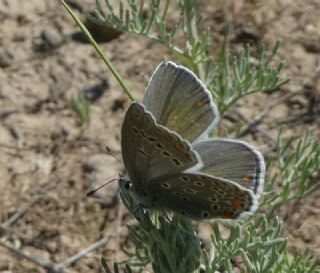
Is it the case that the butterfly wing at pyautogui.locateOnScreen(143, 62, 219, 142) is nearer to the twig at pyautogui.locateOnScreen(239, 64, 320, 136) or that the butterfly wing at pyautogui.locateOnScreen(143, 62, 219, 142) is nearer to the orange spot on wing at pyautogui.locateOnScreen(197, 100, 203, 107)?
the orange spot on wing at pyautogui.locateOnScreen(197, 100, 203, 107)

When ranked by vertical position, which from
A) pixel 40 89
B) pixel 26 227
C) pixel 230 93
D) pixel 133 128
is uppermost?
pixel 133 128

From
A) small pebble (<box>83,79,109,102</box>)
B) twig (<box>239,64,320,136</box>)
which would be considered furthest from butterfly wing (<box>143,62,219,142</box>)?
small pebble (<box>83,79,109,102</box>)

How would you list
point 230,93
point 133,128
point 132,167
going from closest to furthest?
point 133,128 → point 132,167 → point 230,93

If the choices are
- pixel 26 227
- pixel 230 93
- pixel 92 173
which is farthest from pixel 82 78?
pixel 230 93

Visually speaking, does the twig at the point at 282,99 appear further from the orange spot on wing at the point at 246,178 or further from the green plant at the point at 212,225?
the orange spot on wing at the point at 246,178

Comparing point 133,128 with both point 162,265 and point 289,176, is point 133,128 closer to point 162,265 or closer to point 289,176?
point 162,265

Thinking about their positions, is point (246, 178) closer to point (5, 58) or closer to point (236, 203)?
point (236, 203)

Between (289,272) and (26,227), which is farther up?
(289,272)

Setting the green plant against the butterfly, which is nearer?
the butterfly
